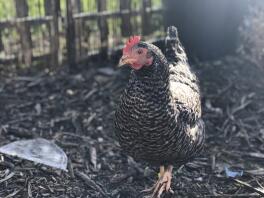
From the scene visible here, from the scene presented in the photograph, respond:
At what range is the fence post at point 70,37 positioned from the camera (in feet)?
20.1

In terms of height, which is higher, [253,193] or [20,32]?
[20,32]

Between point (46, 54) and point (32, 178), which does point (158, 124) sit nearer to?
point (32, 178)

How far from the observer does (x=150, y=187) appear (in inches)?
164

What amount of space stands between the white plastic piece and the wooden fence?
74.7 inches

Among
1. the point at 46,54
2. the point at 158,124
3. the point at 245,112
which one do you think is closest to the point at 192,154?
the point at 158,124

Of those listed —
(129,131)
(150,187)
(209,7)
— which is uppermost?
(209,7)

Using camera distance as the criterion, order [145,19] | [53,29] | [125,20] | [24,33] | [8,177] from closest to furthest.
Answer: [8,177] < [24,33] < [53,29] < [125,20] < [145,19]

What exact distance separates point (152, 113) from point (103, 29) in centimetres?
340

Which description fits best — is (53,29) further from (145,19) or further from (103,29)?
(145,19)

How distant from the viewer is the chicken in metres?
3.35

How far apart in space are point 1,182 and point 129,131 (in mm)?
1235

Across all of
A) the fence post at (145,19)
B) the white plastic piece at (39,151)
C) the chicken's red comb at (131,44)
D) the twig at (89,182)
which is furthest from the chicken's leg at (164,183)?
the fence post at (145,19)

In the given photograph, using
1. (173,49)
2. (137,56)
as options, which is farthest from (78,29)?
(137,56)

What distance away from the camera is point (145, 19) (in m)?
6.96
